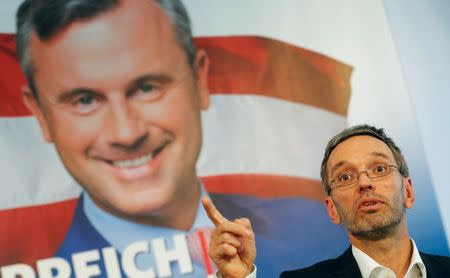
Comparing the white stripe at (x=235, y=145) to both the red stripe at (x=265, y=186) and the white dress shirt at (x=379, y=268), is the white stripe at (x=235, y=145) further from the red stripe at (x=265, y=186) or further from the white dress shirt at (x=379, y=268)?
the white dress shirt at (x=379, y=268)

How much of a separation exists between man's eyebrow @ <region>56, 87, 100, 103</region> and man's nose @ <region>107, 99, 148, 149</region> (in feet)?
0.35

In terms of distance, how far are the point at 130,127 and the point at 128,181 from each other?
23 centimetres

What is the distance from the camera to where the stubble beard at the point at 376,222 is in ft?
4.94

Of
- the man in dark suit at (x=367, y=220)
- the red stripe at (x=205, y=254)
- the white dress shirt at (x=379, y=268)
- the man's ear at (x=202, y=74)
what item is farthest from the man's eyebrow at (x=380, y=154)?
the man's ear at (x=202, y=74)

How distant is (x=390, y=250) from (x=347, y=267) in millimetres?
117

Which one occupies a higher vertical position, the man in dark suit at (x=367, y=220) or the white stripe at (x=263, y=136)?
the man in dark suit at (x=367, y=220)

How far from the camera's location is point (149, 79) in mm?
2727

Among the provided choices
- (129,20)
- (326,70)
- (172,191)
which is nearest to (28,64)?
(129,20)

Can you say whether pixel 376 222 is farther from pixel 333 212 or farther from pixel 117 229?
pixel 117 229

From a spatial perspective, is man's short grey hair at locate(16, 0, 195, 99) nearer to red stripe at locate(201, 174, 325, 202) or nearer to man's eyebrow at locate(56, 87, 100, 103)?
man's eyebrow at locate(56, 87, 100, 103)

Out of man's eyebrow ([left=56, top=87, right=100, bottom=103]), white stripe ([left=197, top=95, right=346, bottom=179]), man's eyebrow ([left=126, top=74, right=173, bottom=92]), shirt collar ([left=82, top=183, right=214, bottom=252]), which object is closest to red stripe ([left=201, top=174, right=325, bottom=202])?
white stripe ([left=197, top=95, right=346, bottom=179])

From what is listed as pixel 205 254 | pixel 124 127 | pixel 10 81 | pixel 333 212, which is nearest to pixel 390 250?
pixel 333 212

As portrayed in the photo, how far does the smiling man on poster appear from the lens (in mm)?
2572

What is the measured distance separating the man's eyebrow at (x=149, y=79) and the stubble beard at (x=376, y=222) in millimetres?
1400
